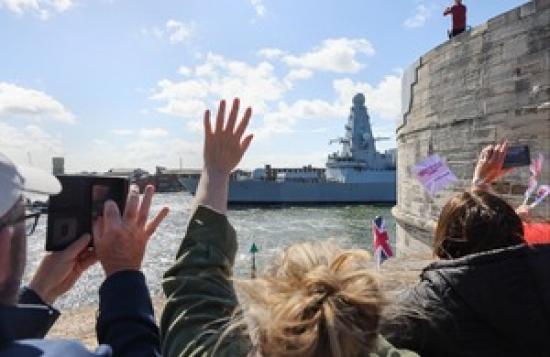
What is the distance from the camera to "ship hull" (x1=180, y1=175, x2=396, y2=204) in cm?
5497

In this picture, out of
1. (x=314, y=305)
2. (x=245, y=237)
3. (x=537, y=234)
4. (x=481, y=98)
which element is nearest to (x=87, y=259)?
(x=314, y=305)

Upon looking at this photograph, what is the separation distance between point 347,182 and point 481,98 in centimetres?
4799

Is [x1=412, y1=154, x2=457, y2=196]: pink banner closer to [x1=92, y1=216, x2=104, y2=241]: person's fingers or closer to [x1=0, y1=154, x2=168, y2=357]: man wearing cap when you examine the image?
[x1=0, y1=154, x2=168, y2=357]: man wearing cap

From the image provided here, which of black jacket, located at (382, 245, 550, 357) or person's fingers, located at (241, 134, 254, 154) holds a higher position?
person's fingers, located at (241, 134, 254, 154)

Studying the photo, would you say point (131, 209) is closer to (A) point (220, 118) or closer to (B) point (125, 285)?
(B) point (125, 285)

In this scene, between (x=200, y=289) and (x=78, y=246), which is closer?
(x=200, y=289)

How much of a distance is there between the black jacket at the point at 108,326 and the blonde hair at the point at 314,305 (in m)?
0.20

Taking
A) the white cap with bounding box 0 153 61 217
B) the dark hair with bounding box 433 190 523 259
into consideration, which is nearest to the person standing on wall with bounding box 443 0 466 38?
the dark hair with bounding box 433 190 523 259

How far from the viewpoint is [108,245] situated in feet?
4.55

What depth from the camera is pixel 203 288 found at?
4.30 ft

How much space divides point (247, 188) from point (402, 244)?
139ft

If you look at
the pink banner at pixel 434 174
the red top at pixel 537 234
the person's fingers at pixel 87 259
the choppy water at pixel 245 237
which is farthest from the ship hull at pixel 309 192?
the person's fingers at pixel 87 259

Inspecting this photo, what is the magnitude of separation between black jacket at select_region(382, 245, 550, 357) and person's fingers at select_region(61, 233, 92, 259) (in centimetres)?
79

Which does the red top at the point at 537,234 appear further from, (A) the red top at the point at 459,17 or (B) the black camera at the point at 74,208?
(A) the red top at the point at 459,17
